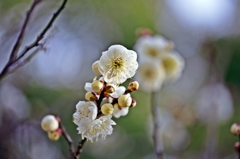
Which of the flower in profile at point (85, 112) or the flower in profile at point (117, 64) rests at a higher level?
the flower in profile at point (117, 64)

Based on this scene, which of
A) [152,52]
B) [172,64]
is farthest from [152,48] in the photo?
[172,64]

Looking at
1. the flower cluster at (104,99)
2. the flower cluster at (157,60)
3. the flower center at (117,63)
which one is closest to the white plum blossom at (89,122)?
the flower cluster at (104,99)

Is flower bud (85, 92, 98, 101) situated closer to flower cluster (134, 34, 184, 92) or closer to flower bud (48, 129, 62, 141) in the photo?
flower bud (48, 129, 62, 141)

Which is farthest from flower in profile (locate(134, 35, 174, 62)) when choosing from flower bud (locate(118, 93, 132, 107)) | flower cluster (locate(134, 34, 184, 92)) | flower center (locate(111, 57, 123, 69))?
flower bud (locate(118, 93, 132, 107))

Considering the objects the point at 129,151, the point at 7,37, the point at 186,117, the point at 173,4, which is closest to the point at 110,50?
the point at 7,37

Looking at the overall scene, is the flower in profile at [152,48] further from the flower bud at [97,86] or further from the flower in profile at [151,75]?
the flower bud at [97,86]

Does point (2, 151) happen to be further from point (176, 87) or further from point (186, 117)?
point (176, 87)

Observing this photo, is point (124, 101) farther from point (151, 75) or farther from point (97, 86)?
point (151, 75)
